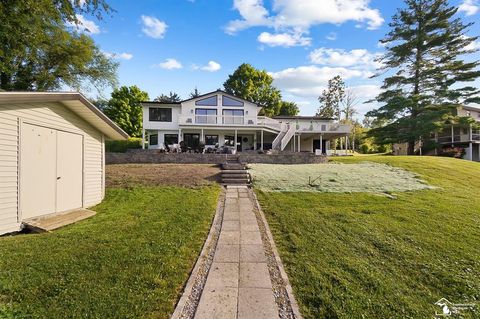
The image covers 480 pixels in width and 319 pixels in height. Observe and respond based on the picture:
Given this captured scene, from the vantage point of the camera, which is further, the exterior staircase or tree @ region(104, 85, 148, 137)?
tree @ region(104, 85, 148, 137)

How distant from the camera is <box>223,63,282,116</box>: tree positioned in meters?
44.2

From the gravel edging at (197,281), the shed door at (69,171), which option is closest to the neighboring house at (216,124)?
the shed door at (69,171)

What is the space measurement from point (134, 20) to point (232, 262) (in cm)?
1035

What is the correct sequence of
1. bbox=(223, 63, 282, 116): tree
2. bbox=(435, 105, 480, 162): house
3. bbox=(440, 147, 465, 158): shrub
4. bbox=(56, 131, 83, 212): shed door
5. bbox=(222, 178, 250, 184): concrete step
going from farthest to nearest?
bbox=(223, 63, 282, 116): tree
bbox=(435, 105, 480, 162): house
bbox=(440, 147, 465, 158): shrub
bbox=(222, 178, 250, 184): concrete step
bbox=(56, 131, 83, 212): shed door

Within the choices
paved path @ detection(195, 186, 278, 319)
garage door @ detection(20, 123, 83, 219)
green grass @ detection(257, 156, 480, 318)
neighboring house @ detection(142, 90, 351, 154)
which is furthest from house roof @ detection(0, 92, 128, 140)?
neighboring house @ detection(142, 90, 351, 154)

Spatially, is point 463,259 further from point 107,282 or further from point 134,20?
point 134,20

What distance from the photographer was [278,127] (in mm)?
25297

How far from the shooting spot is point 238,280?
11.9 feet

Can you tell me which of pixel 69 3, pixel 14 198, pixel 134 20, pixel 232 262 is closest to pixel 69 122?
pixel 14 198

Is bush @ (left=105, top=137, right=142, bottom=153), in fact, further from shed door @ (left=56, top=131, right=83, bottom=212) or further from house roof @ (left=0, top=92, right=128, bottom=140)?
shed door @ (left=56, top=131, right=83, bottom=212)

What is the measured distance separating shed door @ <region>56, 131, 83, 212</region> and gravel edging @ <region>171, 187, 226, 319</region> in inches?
184

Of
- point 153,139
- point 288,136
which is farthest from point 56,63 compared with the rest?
point 288,136

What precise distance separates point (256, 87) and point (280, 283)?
4396 cm

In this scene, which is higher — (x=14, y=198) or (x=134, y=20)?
(x=134, y=20)
